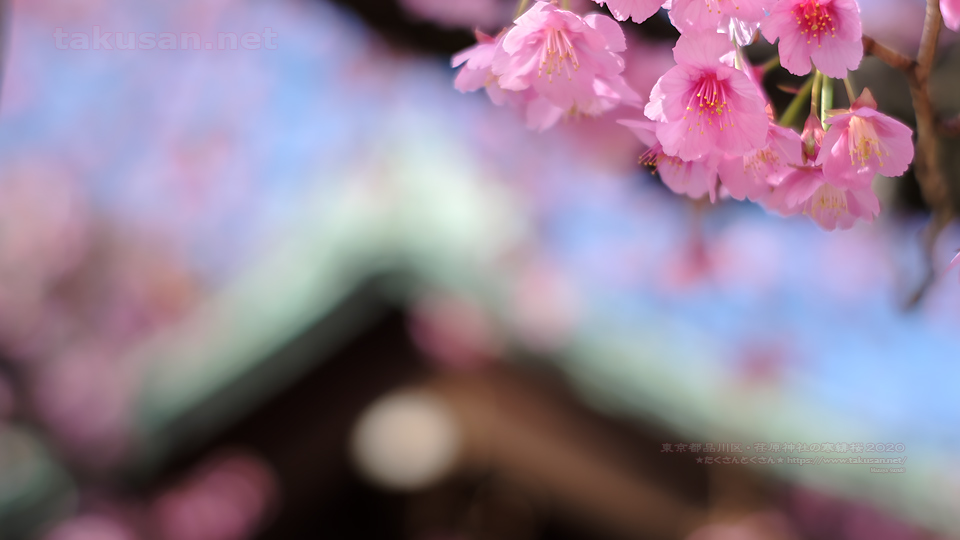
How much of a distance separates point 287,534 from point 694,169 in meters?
2.97

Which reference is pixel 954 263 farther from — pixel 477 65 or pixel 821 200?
pixel 477 65

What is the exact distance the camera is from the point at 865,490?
112 inches

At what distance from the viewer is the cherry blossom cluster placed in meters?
0.54

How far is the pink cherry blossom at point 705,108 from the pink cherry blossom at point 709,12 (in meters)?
0.03

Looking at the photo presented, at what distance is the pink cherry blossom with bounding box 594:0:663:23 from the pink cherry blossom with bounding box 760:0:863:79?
Answer: 0.42 feet

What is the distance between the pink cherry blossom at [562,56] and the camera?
595mm

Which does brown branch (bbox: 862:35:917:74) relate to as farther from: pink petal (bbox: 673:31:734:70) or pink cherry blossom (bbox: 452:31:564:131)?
pink cherry blossom (bbox: 452:31:564:131)

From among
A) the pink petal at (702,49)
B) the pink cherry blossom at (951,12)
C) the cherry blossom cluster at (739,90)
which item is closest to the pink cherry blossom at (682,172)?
the cherry blossom cluster at (739,90)

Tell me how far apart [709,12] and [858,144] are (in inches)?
9.0

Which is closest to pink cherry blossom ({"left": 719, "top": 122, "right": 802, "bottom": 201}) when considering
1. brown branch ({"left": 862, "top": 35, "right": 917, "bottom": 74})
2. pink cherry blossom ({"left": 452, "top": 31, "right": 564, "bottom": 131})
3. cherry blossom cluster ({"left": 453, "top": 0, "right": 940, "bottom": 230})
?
cherry blossom cluster ({"left": 453, "top": 0, "right": 940, "bottom": 230})

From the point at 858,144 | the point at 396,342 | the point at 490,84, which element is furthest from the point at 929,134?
the point at 396,342

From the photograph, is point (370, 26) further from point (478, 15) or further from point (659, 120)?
point (659, 120)

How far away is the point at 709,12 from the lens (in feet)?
1.61

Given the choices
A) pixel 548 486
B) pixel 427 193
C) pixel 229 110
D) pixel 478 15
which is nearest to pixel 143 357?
pixel 229 110
